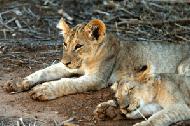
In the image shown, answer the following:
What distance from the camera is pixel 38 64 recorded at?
659 cm

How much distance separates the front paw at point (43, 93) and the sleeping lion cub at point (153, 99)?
0.63 meters

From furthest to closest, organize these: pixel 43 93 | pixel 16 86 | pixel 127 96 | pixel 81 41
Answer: pixel 81 41
pixel 16 86
pixel 43 93
pixel 127 96

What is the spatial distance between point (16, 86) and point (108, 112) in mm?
1119

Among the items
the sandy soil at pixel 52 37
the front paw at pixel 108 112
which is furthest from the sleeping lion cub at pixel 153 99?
the sandy soil at pixel 52 37

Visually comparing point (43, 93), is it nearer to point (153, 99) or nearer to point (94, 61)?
point (94, 61)

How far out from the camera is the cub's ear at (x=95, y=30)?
5.76 metres

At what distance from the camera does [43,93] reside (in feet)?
17.7

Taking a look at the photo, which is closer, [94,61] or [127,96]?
[127,96]

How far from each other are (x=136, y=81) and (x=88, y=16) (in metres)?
4.03

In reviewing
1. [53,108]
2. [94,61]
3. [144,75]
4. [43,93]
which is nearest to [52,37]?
[94,61]

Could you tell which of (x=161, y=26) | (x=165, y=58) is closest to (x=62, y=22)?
(x=165, y=58)

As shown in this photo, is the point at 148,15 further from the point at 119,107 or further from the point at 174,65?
the point at 119,107

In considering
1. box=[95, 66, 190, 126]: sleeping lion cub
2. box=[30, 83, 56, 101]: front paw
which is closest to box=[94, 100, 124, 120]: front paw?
box=[95, 66, 190, 126]: sleeping lion cub

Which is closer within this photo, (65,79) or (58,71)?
(65,79)
